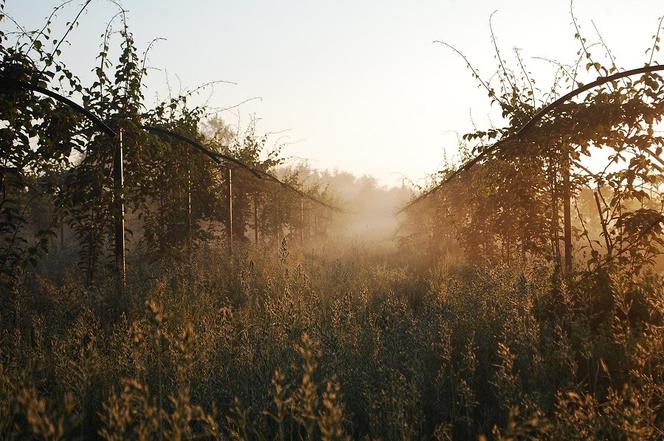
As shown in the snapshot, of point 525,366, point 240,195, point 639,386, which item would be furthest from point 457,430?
point 240,195

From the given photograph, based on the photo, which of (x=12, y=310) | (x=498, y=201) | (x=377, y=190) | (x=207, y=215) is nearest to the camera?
(x=12, y=310)

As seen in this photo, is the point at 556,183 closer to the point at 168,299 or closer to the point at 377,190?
the point at 168,299

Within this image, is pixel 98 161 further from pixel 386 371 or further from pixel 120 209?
pixel 386 371

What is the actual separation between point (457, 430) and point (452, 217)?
982cm

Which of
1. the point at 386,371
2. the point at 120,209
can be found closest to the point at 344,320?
the point at 386,371

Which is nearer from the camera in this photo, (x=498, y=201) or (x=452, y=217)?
(x=498, y=201)

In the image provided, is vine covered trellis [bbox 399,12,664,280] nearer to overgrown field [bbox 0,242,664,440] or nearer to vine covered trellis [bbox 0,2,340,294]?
overgrown field [bbox 0,242,664,440]

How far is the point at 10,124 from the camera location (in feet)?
14.5

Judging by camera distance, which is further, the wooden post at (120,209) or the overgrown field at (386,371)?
the wooden post at (120,209)

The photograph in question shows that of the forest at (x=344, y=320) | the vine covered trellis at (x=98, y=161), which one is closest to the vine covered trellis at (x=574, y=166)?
the forest at (x=344, y=320)

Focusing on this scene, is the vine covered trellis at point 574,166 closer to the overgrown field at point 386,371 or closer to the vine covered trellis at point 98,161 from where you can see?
the overgrown field at point 386,371

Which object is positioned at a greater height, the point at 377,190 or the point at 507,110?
the point at 377,190

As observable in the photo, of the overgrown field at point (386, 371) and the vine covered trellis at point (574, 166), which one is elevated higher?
the vine covered trellis at point (574, 166)

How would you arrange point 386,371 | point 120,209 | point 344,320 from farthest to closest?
point 120,209
point 344,320
point 386,371
